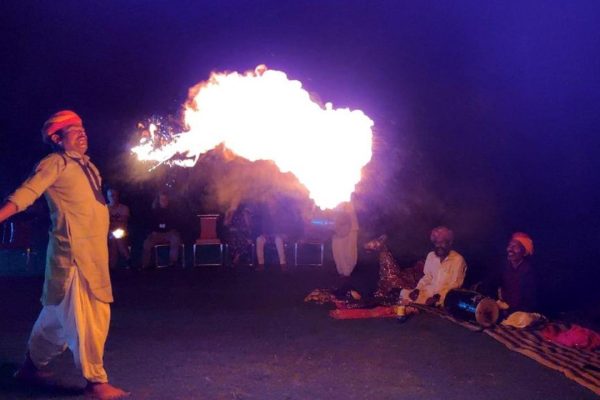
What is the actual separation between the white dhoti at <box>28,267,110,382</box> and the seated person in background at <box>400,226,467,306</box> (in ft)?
17.7

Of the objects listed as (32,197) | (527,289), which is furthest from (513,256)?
(32,197)

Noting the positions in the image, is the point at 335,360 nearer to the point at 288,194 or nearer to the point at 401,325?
the point at 401,325

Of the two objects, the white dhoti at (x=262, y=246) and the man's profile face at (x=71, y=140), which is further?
the white dhoti at (x=262, y=246)

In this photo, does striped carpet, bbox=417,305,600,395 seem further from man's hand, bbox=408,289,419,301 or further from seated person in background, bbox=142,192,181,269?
seated person in background, bbox=142,192,181,269

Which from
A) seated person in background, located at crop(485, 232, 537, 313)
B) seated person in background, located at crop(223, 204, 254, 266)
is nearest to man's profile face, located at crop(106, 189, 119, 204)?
seated person in background, located at crop(223, 204, 254, 266)

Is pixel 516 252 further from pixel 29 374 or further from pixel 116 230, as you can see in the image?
pixel 116 230

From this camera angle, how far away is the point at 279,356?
619cm

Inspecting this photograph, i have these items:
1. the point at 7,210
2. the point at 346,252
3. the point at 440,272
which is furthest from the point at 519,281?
the point at 7,210

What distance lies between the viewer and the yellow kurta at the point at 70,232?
463 centimetres

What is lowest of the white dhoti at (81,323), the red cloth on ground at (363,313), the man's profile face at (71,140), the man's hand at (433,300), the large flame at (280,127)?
the red cloth on ground at (363,313)

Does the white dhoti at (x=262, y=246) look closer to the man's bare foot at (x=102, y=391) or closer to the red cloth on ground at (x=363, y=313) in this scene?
the red cloth on ground at (x=363, y=313)

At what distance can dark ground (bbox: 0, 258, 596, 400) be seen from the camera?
16.8 ft

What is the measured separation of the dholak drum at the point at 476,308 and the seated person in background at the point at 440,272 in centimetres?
69

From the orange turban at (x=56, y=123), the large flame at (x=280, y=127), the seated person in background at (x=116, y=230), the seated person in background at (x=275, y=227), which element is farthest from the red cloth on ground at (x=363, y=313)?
the seated person in background at (x=116, y=230)
